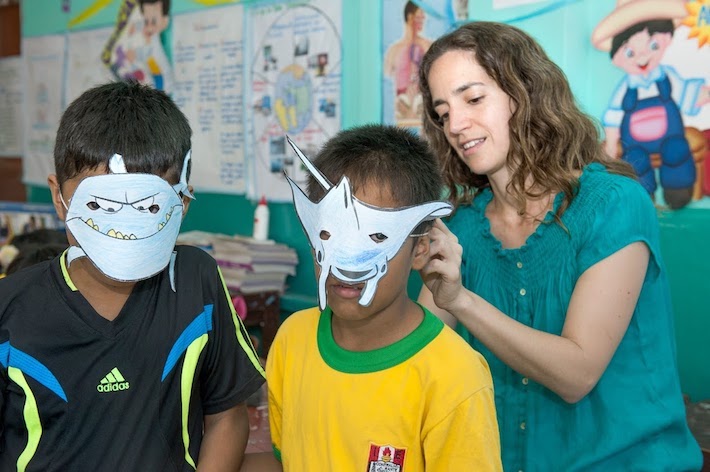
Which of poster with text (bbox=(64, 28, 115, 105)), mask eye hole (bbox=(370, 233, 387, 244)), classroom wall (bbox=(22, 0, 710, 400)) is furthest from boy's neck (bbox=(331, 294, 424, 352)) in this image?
poster with text (bbox=(64, 28, 115, 105))

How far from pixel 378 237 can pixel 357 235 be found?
3 cm

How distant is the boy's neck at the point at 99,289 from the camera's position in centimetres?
119

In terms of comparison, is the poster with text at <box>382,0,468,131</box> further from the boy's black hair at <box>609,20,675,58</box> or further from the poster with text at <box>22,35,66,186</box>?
the poster with text at <box>22,35,66,186</box>

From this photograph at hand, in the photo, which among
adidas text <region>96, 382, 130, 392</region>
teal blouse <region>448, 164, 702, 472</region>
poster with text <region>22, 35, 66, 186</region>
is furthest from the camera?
poster with text <region>22, 35, 66, 186</region>

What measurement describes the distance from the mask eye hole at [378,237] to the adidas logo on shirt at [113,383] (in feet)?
1.41

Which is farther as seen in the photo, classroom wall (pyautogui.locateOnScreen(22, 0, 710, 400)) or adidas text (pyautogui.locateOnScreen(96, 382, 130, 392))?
classroom wall (pyautogui.locateOnScreen(22, 0, 710, 400))

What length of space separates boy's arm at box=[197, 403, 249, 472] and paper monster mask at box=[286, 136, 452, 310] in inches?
10.7

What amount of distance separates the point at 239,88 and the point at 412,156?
232 cm

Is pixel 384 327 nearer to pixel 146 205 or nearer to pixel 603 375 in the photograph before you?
pixel 146 205

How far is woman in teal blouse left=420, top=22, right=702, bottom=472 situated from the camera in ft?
4.51

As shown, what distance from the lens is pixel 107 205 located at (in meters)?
1.15

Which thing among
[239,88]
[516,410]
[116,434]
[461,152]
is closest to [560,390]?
[516,410]

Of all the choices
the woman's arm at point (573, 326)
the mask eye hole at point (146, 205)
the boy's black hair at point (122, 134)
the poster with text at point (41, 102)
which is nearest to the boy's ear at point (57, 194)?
the boy's black hair at point (122, 134)

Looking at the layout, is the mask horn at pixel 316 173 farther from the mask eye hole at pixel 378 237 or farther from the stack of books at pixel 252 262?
the stack of books at pixel 252 262
